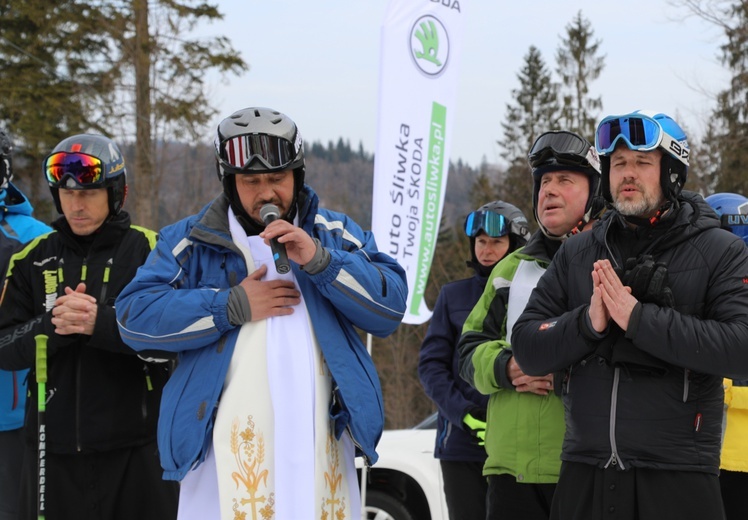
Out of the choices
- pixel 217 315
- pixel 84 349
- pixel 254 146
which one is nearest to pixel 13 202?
pixel 84 349

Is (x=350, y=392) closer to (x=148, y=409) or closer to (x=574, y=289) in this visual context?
(x=574, y=289)

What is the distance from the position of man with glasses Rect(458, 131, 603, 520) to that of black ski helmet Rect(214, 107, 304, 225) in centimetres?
132

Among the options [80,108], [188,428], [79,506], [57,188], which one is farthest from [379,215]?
[80,108]

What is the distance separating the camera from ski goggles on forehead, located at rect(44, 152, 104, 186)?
15.0 ft

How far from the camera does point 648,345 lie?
10.4ft

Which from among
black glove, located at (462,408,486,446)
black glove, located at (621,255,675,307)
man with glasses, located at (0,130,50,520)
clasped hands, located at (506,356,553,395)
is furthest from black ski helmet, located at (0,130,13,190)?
black glove, located at (621,255,675,307)

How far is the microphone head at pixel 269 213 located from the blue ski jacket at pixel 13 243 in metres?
2.14

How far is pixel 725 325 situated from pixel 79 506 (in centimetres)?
305

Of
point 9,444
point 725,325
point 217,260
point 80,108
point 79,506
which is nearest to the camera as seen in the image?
point 725,325

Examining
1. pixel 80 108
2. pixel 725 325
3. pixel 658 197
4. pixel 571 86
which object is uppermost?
pixel 571 86

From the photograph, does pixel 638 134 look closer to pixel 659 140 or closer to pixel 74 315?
pixel 659 140

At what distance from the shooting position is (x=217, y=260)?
364cm

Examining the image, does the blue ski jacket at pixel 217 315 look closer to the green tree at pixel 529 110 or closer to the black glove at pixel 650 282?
the black glove at pixel 650 282

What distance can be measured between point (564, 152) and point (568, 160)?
0.17 ft
